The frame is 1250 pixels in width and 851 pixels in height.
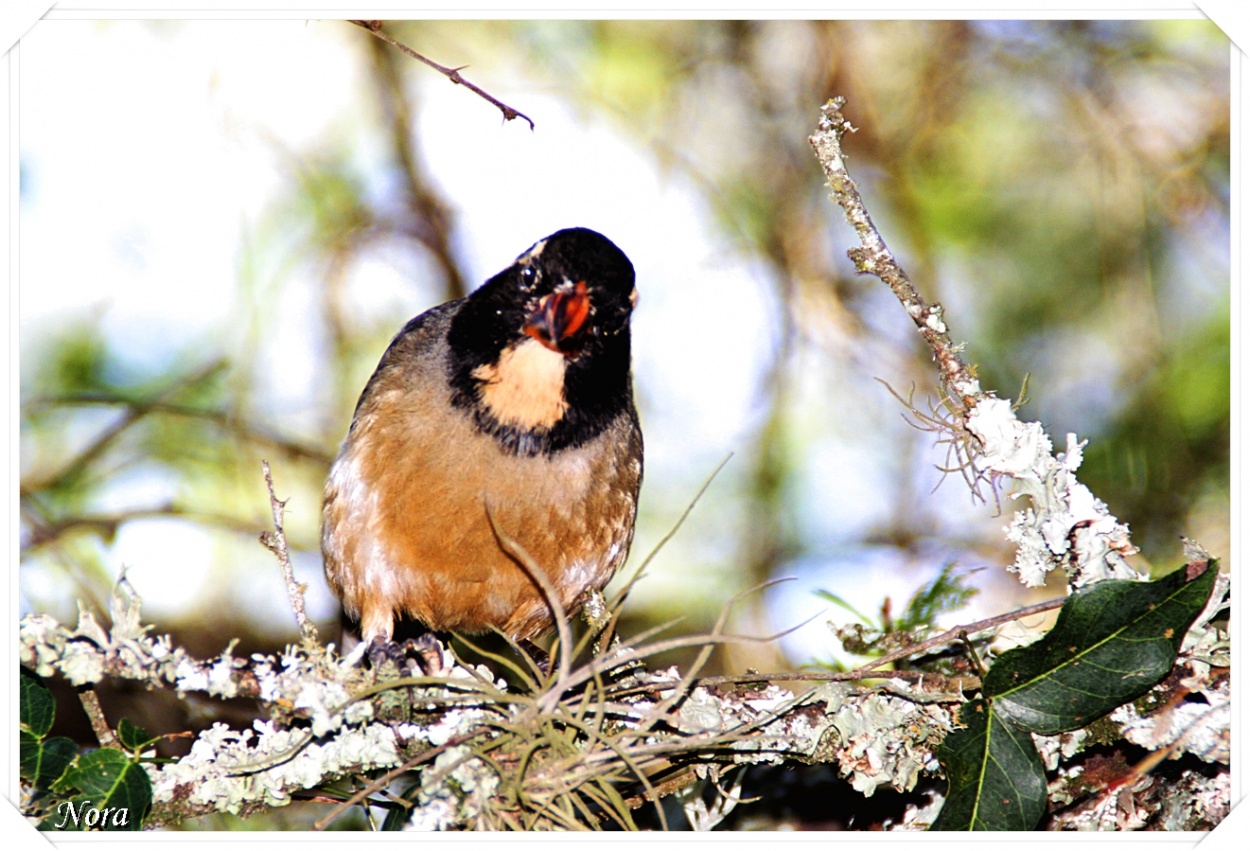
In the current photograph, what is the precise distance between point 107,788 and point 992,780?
2.03 meters

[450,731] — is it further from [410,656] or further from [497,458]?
[497,458]

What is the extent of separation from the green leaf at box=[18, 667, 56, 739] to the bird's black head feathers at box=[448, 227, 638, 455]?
4.62 ft

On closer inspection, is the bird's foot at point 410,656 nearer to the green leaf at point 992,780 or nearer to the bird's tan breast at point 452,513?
the bird's tan breast at point 452,513

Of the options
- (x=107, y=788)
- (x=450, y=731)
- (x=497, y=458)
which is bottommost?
(x=107, y=788)

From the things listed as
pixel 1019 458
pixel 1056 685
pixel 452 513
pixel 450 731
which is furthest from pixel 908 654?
pixel 452 513

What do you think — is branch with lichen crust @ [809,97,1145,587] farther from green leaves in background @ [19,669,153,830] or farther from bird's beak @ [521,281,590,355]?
green leaves in background @ [19,669,153,830]

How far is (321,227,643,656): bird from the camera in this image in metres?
3.22

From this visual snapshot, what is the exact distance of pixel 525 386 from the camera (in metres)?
3.33

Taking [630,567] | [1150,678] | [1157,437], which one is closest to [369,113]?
[630,567]

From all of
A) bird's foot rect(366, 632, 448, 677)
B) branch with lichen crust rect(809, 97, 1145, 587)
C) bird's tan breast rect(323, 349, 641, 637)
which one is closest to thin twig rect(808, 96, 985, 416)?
branch with lichen crust rect(809, 97, 1145, 587)

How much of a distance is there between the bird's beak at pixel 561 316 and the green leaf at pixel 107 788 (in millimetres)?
1544

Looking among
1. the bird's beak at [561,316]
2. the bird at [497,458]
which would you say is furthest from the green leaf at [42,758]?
the bird's beak at [561,316]

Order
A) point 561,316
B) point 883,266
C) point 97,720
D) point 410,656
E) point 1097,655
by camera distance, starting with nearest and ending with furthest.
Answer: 1. point 1097,655
2. point 97,720
3. point 883,266
4. point 561,316
5. point 410,656

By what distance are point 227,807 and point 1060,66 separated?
14.2 feet
